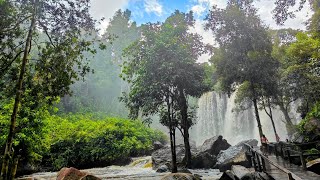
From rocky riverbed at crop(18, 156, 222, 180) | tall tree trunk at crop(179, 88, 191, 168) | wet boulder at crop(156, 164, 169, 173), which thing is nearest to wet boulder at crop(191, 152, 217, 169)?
tall tree trunk at crop(179, 88, 191, 168)

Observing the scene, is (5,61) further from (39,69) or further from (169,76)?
(169,76)

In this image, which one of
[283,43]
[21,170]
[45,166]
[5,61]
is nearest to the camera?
[5,61]

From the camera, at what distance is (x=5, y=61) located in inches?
366

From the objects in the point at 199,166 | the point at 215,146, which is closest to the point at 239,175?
the point at 199,166

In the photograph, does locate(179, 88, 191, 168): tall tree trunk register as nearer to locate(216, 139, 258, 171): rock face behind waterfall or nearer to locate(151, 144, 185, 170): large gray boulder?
locate(151, 144, 185, 170): large gray boulder

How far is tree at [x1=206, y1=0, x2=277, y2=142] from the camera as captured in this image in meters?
19.7

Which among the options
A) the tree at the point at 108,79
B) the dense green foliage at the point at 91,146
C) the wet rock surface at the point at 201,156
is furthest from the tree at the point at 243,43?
the tree at the point at 108,79

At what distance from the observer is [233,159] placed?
50.6 feet

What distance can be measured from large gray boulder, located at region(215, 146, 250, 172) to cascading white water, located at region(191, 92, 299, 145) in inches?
692

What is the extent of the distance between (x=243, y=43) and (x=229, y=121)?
2001 cm

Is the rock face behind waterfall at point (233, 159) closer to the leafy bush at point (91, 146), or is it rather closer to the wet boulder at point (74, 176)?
the wet boulder at point (74, 176)

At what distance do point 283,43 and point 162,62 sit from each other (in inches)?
734

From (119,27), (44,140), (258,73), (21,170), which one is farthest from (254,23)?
(119,27)

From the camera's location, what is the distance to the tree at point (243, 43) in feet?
64.7
